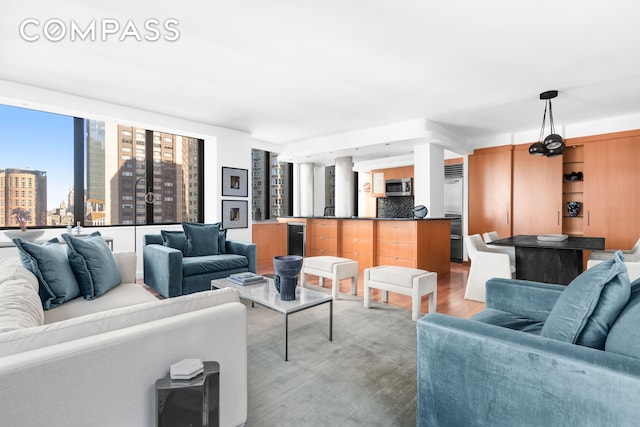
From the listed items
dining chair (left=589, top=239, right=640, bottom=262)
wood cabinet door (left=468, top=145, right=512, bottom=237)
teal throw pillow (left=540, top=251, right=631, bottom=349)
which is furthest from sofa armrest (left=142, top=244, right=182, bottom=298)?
wood cabinet door (left=468, top=145, right=512, bottom=237)

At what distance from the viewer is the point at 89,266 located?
2416 millimetres

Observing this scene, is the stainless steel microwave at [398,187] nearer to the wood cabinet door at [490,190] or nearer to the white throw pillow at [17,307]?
the wood cabinet door at [490,190]

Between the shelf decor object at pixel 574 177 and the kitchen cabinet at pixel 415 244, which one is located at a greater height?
the shelf decor object at pixel 574 177

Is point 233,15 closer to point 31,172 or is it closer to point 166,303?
point 166,303

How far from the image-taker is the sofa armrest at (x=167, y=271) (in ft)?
11.6

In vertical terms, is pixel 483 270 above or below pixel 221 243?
below

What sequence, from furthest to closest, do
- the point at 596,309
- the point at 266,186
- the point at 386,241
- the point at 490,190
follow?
the point at 266,186 → the point at 490,190 → the point at 386,241 → the point at 596,309

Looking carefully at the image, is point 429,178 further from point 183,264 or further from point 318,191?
point 183,264

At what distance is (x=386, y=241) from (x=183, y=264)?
3356 mm

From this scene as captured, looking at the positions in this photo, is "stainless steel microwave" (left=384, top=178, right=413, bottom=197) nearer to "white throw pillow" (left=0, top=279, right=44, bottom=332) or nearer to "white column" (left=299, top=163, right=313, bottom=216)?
"white column" (left=299, top=163, right=313, bottom=216)

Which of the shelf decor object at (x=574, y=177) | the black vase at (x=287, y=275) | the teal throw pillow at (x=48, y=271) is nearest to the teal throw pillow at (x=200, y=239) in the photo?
the teal throw pillow at (x=48, y=271)

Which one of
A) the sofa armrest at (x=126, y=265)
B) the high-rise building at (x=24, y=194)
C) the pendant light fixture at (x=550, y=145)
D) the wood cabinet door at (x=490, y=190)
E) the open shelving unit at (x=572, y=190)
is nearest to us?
the sofa armrest at (x=126, y=265)

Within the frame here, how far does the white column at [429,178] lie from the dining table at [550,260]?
1.81 metres

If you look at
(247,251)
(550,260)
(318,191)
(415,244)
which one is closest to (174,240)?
(247,251)
